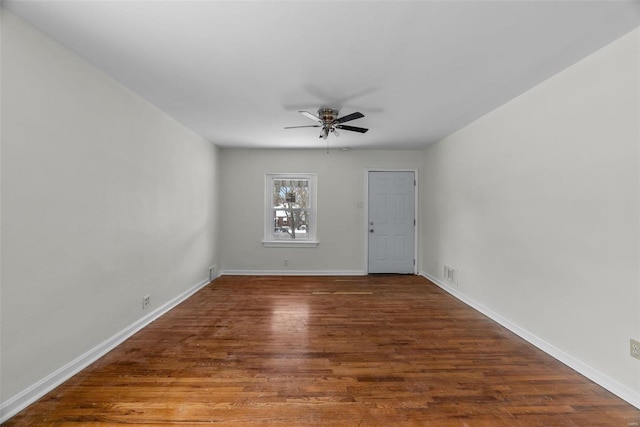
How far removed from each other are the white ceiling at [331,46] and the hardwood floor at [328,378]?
7.68ft

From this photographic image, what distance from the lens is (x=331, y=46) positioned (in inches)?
75.4

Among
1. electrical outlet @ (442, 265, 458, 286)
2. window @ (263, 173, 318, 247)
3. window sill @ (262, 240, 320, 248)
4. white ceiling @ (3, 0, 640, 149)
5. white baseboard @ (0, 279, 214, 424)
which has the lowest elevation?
white baseboard @ (0, 279, 214, 424)

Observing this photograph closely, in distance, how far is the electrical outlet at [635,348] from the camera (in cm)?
176

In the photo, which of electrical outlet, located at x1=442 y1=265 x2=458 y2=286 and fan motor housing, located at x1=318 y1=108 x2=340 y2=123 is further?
electrical outlet, located at x1=442 y1=265 x2=458 y2=286

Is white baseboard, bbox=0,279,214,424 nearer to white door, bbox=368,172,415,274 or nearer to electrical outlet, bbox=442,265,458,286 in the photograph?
white door, bbox=368,172,415,274

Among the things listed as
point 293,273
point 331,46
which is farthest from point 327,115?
point 293,273

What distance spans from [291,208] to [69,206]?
11.7 feet

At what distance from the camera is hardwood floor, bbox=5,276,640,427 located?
1680mm

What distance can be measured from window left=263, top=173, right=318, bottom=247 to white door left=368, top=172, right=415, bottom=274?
1153 mm

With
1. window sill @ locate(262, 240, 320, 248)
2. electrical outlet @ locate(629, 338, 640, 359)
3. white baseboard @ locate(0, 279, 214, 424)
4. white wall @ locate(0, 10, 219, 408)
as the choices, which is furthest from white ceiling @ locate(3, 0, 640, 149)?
window sill @ locate(262, 240, 320, 248)

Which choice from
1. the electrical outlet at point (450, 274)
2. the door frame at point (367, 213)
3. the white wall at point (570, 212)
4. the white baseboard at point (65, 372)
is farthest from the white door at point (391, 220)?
the white baseboard at point (65, 372)

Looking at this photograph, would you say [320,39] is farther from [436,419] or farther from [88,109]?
[436,419]

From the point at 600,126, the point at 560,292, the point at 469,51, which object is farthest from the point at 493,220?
the point at 469,51

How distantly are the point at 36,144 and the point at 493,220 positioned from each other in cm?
405
